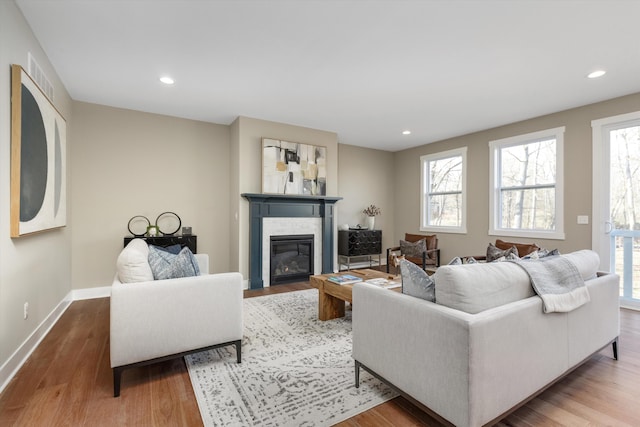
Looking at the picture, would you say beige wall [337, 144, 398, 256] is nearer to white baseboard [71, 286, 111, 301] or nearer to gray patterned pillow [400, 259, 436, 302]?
white baseboard [71, 286, 111, 301]

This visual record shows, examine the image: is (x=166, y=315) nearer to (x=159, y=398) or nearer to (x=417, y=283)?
(x=159, y=398)

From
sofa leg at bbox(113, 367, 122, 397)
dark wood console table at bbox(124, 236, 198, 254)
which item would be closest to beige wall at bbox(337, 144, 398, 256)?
dark wood console table at bbox(124, 236, 198, 254)

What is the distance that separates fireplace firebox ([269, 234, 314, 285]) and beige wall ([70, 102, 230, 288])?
81 centimetres

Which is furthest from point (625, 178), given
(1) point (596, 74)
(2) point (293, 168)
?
(2) point (293, 168)

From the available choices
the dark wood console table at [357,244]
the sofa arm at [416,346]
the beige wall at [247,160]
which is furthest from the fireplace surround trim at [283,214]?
the sofa arm at [416,346]

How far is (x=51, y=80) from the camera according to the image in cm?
305

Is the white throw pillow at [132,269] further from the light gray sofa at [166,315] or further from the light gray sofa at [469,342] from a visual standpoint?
the light gray sofa at [469,342]

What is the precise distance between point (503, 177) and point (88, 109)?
6.18 metres

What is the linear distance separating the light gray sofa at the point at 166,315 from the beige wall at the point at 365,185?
418 centimetres

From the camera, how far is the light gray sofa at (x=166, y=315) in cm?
194

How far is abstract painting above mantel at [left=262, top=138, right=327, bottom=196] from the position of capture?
479 centimetres

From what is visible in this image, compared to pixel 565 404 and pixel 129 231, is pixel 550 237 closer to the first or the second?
pixel 565 404

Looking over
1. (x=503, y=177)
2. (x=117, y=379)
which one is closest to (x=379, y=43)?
(x=117, y=379)

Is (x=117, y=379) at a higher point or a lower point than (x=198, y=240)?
lower
